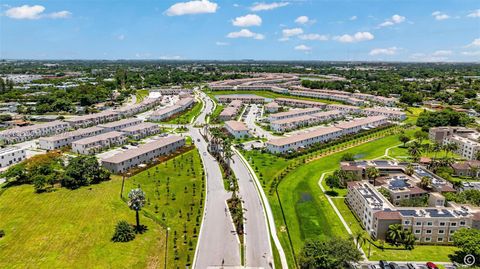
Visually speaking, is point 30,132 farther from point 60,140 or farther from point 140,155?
point 140,155

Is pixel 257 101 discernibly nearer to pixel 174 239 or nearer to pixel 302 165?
pixel 302 165

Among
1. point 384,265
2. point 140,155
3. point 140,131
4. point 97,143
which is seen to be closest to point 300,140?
point 140,155

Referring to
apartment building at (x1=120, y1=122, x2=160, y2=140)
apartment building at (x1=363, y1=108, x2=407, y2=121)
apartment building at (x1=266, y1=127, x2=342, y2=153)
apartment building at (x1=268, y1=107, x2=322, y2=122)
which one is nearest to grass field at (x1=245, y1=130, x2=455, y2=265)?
apartment building at (x1=266, y1=127, x2=342, y2=153)

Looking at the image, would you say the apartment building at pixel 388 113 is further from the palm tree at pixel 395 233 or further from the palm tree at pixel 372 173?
the palm tree at pixel 395 233

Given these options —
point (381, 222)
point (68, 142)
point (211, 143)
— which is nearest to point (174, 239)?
point (381, 222)

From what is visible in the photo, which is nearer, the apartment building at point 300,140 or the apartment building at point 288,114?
the apartment building at point 300,140

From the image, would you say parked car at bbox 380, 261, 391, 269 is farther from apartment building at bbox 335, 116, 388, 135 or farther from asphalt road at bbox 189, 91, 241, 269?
apartment building at bbox 335, 116, 388, 135

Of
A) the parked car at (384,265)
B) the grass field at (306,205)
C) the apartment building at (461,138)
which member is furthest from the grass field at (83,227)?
the apartment building at (461,138)
